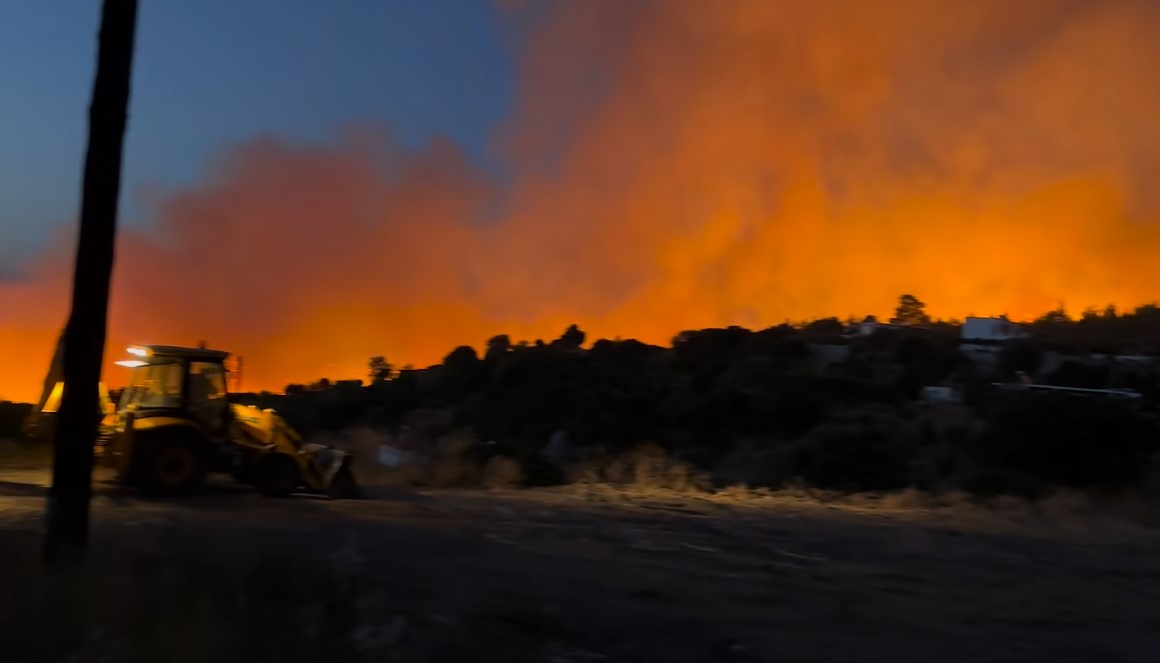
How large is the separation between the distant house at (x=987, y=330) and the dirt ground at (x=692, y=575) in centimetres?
5332

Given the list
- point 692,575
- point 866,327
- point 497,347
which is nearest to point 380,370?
point 497,347

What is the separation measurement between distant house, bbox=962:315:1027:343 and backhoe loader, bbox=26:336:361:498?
201 feet

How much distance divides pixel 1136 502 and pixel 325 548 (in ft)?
74.5

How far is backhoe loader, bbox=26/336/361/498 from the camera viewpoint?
71.6ft

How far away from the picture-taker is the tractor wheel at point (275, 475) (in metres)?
23.0

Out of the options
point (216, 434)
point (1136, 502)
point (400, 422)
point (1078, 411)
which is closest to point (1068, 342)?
point (1078, 411)

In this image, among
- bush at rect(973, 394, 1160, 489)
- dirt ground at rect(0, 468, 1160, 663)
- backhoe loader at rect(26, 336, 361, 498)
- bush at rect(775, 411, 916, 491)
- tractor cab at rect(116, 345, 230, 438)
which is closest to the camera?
dirt ground at rect(0, 468, 1160, 663)

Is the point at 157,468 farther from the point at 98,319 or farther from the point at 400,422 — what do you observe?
the point at 400,422

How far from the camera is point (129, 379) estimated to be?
77.5 ft

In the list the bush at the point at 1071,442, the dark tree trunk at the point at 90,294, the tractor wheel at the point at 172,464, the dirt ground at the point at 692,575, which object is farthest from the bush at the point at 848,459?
the dark tree trunk at the point at 90,294

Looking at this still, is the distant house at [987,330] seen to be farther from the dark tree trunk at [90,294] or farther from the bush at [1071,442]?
the dark tree trunk at [90,294]

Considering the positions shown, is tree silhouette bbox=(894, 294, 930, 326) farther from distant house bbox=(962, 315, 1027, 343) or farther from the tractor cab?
the tractor cab

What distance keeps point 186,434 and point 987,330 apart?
2579 inches

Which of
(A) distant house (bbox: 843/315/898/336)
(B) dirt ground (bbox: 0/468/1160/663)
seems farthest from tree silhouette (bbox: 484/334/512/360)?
(B) dirt ground (bbox: 0/468/1160/663)
